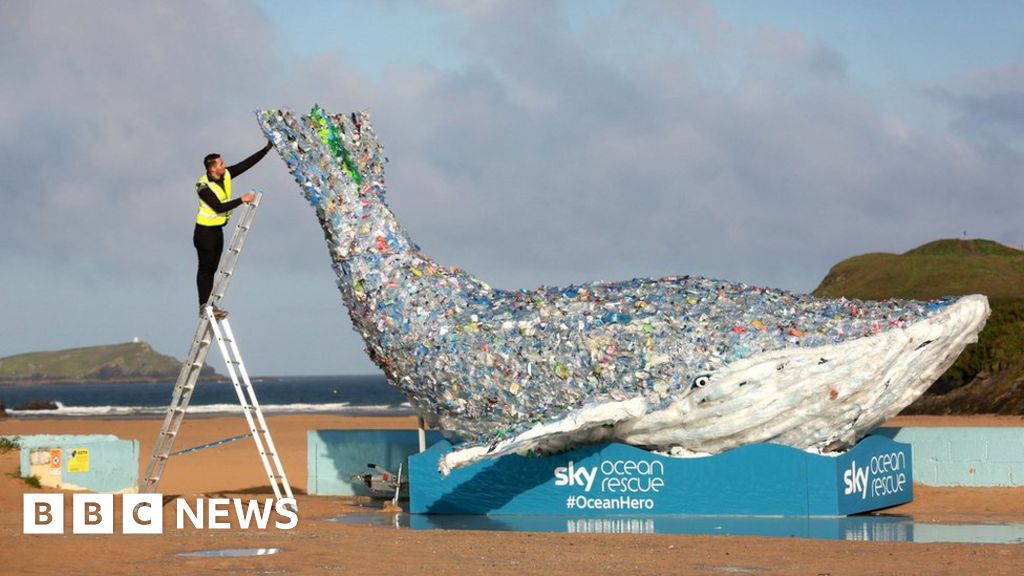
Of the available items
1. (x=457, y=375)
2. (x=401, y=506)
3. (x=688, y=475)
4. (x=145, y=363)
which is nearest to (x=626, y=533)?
(x=688, y=475)

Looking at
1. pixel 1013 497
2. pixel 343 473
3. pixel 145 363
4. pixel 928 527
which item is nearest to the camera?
pixel 928 527

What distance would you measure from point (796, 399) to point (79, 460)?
8.73 m

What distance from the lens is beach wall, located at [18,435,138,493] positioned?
16359mm

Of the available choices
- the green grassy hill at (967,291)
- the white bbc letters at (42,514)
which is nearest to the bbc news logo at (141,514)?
the white bbc letters at (42,514)

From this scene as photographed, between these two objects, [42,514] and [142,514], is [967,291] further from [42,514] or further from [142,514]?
[42,514]

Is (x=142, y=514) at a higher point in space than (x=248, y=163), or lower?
lower

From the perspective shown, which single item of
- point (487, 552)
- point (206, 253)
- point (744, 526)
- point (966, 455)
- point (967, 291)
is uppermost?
point (967, 291)

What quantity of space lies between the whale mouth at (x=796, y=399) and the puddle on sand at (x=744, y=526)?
79 centimetres

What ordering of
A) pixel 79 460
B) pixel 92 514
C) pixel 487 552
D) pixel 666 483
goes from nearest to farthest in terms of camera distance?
1. pixel 487 552
2. pixel 666 483
3. pixel 92 514
4. pixel 79 460

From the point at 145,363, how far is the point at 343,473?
160 m

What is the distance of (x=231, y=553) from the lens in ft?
35.9

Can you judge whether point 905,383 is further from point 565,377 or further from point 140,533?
point 140,533

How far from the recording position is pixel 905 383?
44.0 feet

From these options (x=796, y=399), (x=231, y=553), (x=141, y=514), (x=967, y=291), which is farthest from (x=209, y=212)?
(x=967, y=291)
